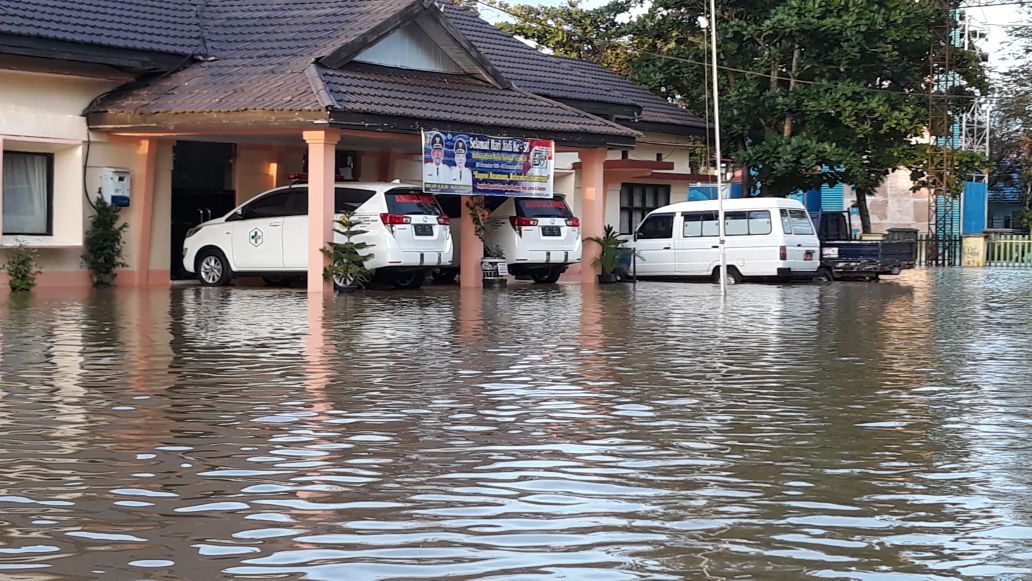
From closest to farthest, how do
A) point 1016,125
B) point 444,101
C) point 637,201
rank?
point 444,101 → point 637,201 → point 1016,125

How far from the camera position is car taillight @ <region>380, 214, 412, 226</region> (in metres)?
25.7

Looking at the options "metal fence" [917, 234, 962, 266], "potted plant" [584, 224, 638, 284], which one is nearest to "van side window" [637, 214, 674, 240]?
"potted plant" [584, 224, 638, 284]

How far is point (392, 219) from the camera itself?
25750 mm

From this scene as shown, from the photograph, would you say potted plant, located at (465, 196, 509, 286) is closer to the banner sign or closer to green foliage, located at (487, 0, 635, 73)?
the banner sign

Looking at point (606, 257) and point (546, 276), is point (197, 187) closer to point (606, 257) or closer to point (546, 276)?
point (546, 276)

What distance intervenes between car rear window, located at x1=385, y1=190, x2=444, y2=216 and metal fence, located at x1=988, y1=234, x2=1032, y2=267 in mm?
34639

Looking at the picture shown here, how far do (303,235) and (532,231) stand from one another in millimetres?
5217

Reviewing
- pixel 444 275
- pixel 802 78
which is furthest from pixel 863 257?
pixel 444 275

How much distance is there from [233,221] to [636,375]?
657 inches

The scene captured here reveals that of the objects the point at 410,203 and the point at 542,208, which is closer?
the point at 410,203

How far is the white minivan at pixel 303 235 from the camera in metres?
25.8

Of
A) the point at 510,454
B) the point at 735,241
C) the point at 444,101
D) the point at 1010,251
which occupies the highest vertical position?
the point at 444,101

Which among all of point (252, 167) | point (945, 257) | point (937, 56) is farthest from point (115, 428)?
point (945, 257)

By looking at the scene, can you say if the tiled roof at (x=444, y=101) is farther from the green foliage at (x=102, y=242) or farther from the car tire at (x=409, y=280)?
the green foliage at (x=102, y=242)
